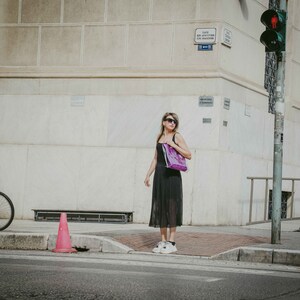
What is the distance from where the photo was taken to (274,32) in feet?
35.8

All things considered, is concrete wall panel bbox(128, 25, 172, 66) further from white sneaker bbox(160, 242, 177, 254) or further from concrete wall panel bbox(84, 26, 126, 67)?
white sneaker bbox(160, 242, 177, 254)

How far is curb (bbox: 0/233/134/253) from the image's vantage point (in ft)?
35.5

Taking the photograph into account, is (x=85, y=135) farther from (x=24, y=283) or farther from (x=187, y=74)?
(x=24, y=283)

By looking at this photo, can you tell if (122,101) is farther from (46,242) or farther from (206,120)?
(46,242)

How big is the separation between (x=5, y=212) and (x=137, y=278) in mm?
5701

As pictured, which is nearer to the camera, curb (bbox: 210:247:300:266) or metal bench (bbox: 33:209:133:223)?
curb (bbox: 210:247:300:266)

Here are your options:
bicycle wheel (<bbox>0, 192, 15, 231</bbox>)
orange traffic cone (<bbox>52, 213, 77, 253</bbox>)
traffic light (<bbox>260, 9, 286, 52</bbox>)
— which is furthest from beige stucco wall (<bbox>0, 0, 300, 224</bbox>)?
orange traffic cone (<bbox>52, 213, 77, 253</bbox>)

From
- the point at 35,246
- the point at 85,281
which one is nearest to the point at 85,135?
the point at 35,246

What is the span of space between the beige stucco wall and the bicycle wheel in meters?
3.04

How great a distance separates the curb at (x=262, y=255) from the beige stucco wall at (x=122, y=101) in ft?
16.3

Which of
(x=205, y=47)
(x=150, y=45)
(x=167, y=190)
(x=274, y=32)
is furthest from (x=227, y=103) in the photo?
(x=167, y=190)

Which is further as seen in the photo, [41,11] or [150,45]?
[41,11]

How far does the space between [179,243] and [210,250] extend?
84 cm

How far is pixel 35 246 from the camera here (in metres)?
11.1
